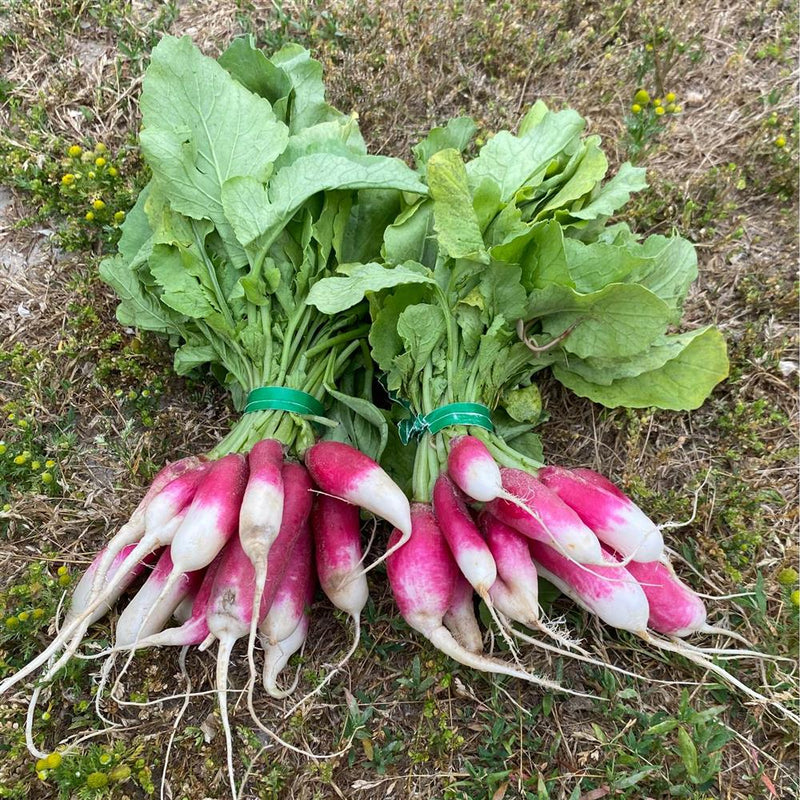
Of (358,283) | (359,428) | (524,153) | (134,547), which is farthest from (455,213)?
(134,547)

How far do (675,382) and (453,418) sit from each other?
782 millimetres

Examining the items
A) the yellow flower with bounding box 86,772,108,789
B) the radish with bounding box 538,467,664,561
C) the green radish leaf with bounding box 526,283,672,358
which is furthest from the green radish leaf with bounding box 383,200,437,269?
the yellow flower with bounding box 86,772,108,789

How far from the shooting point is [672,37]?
278 cm

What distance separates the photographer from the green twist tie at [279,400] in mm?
1835

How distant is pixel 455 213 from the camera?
1.76 metres

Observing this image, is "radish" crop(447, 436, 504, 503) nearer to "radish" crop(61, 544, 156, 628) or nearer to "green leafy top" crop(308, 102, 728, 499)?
"green leafy top" crop(308, 102, 728, 499)

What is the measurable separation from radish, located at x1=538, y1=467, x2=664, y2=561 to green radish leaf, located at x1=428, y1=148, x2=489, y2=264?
69 centimetres

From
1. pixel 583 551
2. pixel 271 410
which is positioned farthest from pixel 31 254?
pixel 583 551

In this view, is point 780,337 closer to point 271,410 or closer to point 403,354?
point 403,354

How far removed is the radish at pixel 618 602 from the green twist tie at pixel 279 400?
31.3 inches

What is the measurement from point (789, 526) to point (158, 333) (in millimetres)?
2241

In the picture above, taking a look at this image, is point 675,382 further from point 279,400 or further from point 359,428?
point 279,400

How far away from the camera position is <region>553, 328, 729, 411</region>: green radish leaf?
2008mm

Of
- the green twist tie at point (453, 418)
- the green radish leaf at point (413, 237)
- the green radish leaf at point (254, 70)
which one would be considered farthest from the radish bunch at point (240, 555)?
the green radish leaf at point (254, 70)
